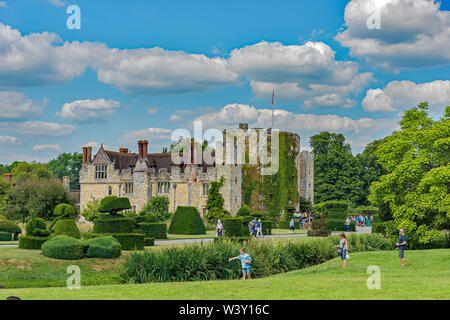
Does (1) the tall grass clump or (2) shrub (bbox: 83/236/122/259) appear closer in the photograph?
(1) the tall grass clump

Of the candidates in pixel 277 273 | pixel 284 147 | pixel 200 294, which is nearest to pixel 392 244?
pixel 277 273

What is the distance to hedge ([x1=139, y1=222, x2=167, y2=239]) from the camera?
3403 cm

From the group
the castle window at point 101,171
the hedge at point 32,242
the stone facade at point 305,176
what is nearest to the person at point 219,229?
the hedge at point 32,242

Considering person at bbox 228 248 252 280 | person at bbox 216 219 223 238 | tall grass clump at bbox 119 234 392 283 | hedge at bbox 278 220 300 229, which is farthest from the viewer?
hedge at bbox 278 220 300 229

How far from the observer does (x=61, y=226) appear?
2605 cm

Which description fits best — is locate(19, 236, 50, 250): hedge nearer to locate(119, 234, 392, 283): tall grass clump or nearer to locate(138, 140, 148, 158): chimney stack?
locate(119, 234, 392, 283): tall grass clump

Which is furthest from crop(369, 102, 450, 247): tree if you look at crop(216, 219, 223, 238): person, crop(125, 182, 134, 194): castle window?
crop(125, 182, 134, 194): castle window

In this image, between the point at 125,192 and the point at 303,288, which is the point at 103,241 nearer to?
the point at 303,288

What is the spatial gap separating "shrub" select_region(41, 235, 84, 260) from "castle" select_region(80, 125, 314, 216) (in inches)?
1212

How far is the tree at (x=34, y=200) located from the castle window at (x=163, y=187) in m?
13.8

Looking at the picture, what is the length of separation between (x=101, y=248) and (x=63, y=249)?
1.59m

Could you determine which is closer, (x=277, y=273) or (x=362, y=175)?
(x=277, y=273)

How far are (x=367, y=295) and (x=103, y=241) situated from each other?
13598mm

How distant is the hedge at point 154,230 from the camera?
34.0m
